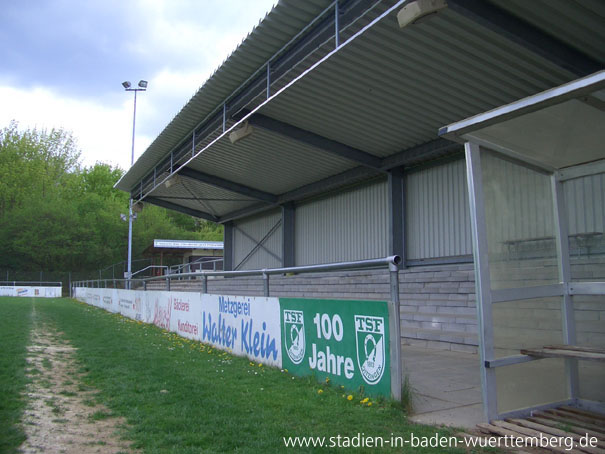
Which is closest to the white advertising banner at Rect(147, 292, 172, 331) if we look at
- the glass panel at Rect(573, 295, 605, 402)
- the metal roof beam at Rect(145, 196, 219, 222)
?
the glass panel at Rect(573, 295, 605, 402)

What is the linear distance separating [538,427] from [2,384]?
566 centimetres

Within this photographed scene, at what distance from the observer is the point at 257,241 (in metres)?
24.9

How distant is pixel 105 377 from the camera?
655 centimetres

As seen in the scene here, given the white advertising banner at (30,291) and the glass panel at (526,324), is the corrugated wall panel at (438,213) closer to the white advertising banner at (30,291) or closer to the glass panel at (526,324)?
the glass panel at (526,324)

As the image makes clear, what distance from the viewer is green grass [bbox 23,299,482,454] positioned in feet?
13.1

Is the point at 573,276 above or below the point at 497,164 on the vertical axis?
below

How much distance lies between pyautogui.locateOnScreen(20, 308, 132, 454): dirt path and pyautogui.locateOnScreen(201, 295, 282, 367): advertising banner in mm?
2287

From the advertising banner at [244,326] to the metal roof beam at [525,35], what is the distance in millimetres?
4908

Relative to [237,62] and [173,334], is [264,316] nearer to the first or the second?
[173,334]

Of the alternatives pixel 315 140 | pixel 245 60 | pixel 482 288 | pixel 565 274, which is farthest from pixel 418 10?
pixel 315 140

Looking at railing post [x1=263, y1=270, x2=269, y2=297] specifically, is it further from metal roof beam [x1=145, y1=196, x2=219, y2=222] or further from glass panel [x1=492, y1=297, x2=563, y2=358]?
metal roof beam [x1=145, y1=196, x2=219, y2=222]

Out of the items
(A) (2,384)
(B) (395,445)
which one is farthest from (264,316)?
(B) (395,445)

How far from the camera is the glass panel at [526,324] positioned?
4379 millimetres

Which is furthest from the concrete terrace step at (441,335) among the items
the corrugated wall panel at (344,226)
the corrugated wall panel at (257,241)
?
the corrugated wall panel at (257,241)
